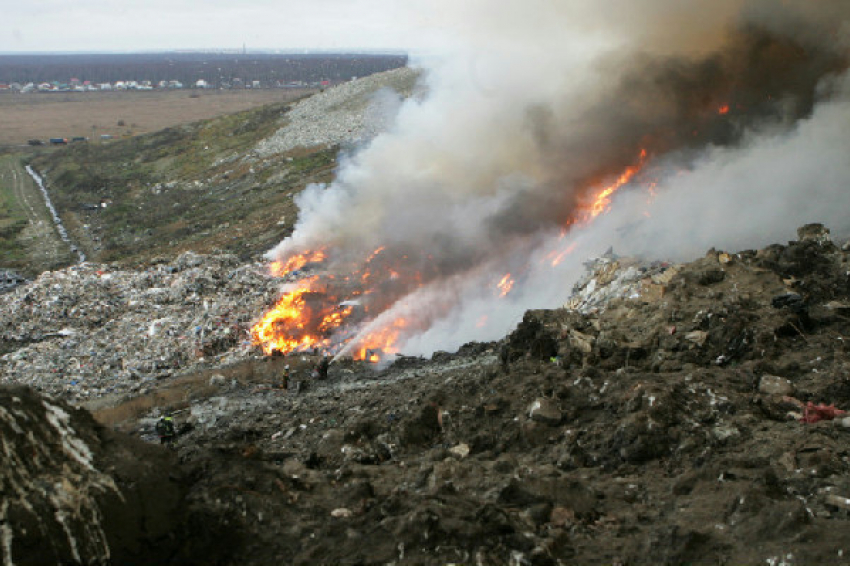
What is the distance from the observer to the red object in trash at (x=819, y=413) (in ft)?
23.7

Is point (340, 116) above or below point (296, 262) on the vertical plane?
above

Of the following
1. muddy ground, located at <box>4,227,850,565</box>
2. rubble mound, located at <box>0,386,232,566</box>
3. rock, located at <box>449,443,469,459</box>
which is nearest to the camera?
rubble mound, located at <box>0,386,232,566</box>

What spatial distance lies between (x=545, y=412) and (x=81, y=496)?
5123 mm

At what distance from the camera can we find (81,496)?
15.9 ft

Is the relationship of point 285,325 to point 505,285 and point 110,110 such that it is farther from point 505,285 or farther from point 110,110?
point 110,110

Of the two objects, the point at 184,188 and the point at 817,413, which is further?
the point at 184,188

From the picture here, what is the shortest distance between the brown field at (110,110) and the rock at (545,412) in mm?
61097

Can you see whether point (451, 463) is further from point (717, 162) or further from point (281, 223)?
point (281, 223)

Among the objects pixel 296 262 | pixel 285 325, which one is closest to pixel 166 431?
pixel 285 325

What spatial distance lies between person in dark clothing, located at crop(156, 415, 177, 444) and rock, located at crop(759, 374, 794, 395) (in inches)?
344

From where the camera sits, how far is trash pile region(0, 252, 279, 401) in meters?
15.1

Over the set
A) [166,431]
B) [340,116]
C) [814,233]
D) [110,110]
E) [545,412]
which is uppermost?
[110,110]

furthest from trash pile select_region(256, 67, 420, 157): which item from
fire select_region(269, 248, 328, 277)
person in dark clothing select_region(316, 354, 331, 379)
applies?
person in dark clothing select_region(316, 354, 331, 379)

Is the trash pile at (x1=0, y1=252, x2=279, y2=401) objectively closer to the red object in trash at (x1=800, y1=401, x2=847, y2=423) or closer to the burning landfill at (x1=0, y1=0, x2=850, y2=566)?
the burning landfill at (x1=0, y1=0, x2=850, y2=566)
